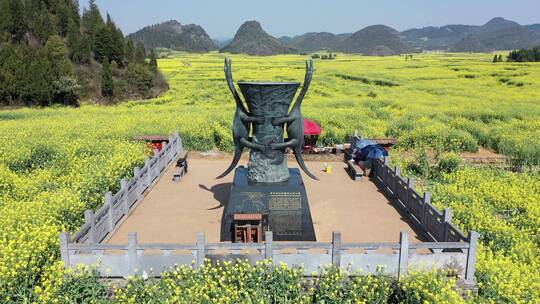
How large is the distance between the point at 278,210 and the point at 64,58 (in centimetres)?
4183

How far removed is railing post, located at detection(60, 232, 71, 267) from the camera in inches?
335

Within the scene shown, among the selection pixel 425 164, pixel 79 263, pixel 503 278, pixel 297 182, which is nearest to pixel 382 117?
pixel 425 164

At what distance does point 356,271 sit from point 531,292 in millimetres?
3205

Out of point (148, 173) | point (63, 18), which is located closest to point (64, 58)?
point (63, 18)

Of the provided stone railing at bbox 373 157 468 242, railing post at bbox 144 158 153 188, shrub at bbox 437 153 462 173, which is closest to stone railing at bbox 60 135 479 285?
stone railing at bbox 373 157 468 242

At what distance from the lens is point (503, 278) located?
332 inches

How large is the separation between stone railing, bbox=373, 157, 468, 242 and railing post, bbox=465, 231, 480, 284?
26 centimetres

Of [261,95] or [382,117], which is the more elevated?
[261,95]

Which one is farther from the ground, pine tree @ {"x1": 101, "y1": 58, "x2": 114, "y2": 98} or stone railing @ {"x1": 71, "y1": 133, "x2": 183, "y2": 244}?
pine tree @ {"x1": 101, "y1": 58, "x2": 114, "y2": 98}

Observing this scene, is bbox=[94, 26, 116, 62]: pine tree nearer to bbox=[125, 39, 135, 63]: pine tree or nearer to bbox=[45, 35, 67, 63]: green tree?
bbox=[125, 39, 135, 63]: pine tree

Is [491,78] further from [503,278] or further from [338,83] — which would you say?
[503,278]

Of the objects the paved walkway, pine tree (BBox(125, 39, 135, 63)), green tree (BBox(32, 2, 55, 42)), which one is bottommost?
the paved walkway

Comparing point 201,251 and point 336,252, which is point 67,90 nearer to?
point 201,251

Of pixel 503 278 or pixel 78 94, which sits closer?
pixel 503 278
